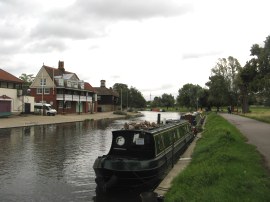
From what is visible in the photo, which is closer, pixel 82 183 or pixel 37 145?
pixel 82 183

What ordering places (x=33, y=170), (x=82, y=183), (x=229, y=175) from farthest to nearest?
1. (x=33, y=170)
2. (x=82, y=183)
3. (x=229, y=175)

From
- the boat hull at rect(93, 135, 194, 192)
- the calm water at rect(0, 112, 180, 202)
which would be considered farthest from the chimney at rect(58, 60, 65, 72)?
the boat hull at rect(93, 135, 194, 192)

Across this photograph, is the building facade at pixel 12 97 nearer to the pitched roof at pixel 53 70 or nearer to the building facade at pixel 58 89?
the building facade at pixel 58 89

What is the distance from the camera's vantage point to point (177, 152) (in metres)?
18.1

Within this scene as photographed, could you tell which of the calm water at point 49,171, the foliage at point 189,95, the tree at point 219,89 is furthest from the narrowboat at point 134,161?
the foliage at point 189,95

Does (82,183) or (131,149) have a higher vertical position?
(131,149)

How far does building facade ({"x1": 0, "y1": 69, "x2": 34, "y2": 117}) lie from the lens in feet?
164

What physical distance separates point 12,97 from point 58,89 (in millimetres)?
17428

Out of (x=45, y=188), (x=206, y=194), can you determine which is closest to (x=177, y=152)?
(x=45, y=188)

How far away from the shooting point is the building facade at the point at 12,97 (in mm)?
49959

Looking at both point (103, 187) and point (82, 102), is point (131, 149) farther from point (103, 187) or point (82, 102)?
point (82, 102)

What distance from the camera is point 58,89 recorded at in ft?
227

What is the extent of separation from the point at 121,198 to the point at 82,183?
2.49m

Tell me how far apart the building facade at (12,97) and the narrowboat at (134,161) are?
3895cm
